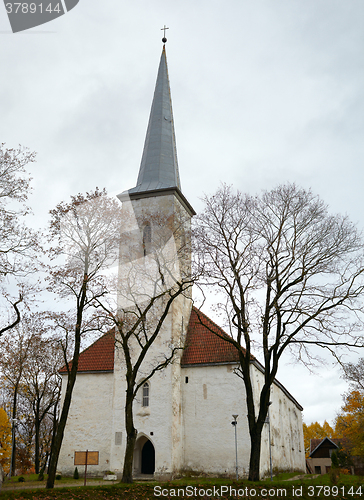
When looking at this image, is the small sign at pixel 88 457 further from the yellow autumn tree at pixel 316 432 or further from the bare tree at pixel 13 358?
the yellow autumn tree at pixel 316 432

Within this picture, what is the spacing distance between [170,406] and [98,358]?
19.9 feet

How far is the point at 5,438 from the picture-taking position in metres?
33.2

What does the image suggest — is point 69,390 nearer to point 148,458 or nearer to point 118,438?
point 118,438

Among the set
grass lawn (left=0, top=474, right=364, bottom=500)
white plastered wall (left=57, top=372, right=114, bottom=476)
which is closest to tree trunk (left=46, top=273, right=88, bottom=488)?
grass lawn (left=0, top=474, right=364, bottom=500)

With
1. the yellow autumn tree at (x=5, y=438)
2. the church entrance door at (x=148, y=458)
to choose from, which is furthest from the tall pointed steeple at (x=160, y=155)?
the yellow autumn tree at (x=5, y=438)

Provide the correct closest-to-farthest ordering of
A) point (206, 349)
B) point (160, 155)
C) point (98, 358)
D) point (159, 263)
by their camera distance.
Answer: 1. point (159, 263)
2. point (206, 349)
3. point (98, 358)
4. point (160, 155)

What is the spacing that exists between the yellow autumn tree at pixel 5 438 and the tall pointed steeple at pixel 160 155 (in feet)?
59.0

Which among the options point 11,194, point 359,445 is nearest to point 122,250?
point 11,194

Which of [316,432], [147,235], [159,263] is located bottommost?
[316,432]

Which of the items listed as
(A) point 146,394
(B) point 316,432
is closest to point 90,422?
(A) point 146,394

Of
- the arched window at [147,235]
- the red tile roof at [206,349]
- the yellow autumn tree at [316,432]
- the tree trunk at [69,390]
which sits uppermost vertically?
the arched window at [147,235]

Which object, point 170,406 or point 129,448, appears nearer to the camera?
point 129,448

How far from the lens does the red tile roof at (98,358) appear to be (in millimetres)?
26950

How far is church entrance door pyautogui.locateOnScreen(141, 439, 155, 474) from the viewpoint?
82.6ft
